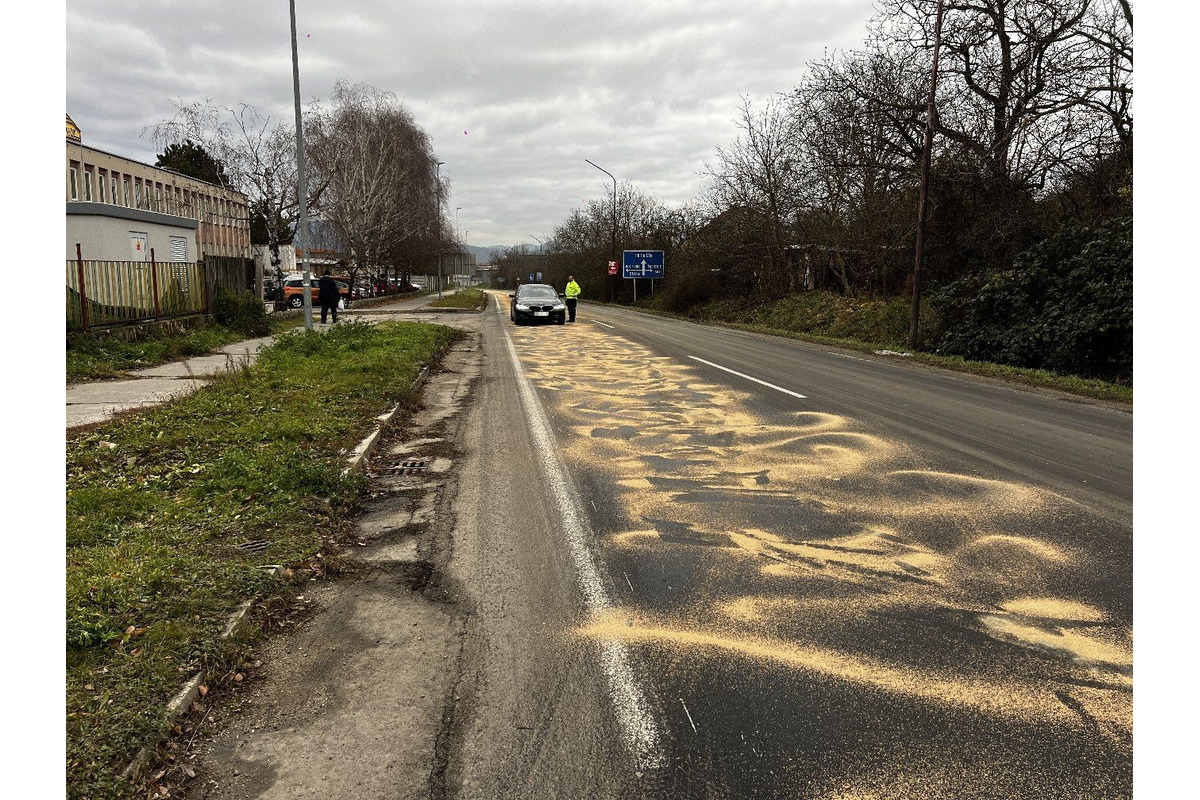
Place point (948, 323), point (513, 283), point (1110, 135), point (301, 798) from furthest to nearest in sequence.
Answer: point (513, 283) < point (948, 323) < point (1110, 135) < point (301, 798)

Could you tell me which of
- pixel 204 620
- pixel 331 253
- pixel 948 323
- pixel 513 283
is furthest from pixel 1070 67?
pixel 513 283

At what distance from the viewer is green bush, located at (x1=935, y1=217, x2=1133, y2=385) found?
1480 centimetres

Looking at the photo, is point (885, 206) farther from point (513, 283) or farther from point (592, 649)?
point (513, 283)

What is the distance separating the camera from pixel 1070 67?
18.8m

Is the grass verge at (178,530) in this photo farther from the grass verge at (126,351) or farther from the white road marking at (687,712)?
the grass verge at (126,351)

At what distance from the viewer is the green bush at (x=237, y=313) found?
21.5 meters

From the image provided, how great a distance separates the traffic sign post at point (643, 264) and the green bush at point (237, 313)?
102 feet

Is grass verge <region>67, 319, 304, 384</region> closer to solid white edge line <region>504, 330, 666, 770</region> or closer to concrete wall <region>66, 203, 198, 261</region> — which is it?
concrete wall <region>66, 203, 198, 261</region>

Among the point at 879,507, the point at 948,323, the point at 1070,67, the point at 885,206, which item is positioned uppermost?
the point at 1070,67

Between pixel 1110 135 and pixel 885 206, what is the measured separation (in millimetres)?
7309

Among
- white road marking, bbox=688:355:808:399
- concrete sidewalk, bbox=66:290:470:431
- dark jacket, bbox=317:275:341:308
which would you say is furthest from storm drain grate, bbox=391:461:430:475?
dark jacket, bbox=317:275:341:308

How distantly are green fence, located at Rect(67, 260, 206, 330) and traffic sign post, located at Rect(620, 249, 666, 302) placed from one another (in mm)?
32866

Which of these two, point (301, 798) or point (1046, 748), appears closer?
point (301, 798)

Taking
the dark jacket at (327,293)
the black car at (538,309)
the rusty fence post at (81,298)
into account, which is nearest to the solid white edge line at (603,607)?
the rusty fence post at (81,298)
